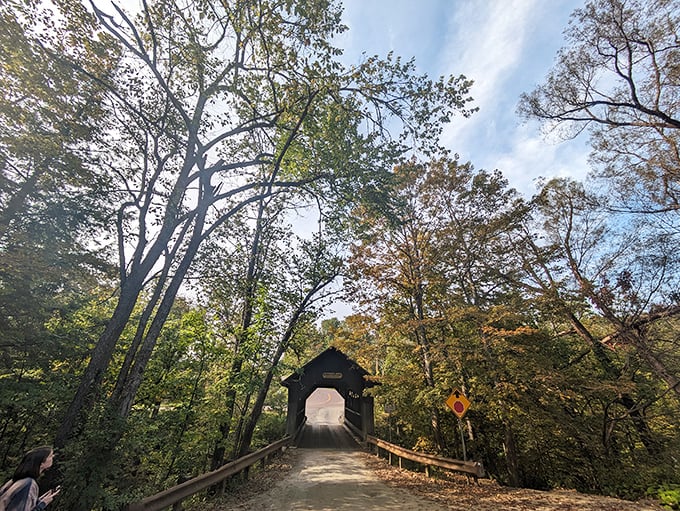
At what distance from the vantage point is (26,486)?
263 centimetres

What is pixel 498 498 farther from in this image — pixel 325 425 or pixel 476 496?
pixel 325 425

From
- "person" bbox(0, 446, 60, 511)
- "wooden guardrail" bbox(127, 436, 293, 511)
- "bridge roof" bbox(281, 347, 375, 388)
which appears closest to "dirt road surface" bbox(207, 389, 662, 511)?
"wooden guardrail" bbox(127, 436, 293, 511)

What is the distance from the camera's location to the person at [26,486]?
8.40 ft

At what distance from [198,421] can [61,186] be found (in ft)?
25.0

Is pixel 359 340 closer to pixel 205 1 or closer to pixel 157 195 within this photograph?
pixel 157 195

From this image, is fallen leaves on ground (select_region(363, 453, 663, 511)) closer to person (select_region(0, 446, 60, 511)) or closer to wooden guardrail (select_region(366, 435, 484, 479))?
wooden guardrail (select_region(366, 435, 484, 479))

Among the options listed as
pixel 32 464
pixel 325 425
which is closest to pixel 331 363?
pixel 325 425

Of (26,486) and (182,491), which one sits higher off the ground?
(26,486)

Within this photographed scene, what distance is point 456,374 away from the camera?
859cm

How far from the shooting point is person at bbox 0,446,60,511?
256 centimetres

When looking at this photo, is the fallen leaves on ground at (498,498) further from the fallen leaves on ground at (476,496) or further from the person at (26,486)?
the person at (26,486)

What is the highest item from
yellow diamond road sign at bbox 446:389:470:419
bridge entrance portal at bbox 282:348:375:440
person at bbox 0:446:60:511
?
bridge entrance portal at bbox 282:348:375:440

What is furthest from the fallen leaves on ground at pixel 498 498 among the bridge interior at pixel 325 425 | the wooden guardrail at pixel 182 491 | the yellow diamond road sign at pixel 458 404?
the bridge interior at pixel 325 425

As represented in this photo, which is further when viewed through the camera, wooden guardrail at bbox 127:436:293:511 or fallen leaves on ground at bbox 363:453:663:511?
fallen leaves on ground at bbox 363:453:663:511
